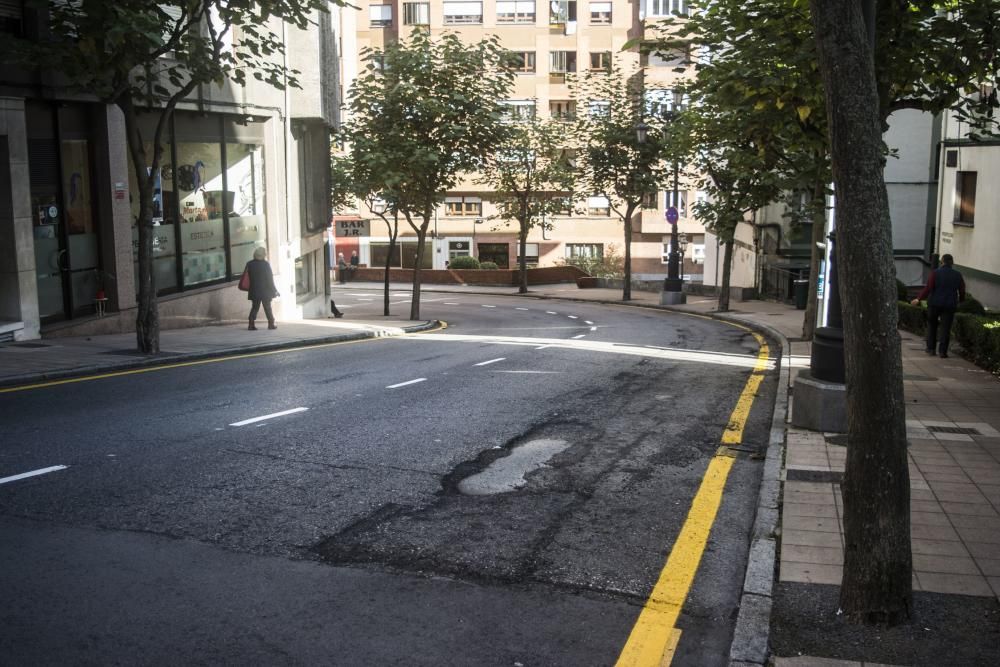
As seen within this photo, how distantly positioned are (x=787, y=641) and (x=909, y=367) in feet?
37.6

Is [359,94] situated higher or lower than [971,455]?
higher

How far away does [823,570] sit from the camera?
6.27 meters

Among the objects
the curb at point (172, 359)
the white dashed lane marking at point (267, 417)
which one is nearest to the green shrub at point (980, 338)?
the white dashed lane marking at point (267, 417)

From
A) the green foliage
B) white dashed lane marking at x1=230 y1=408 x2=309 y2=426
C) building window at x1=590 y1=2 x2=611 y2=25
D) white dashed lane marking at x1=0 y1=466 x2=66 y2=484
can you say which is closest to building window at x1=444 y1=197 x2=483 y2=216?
the green foliage

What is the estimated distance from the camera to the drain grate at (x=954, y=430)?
34.1 ft

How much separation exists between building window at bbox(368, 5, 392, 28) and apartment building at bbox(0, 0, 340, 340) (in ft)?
120

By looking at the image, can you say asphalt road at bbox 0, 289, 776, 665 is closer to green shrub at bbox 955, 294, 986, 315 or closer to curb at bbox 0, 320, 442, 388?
curb at bbox 0, 320, 442, 388

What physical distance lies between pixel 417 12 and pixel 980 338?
56501mm

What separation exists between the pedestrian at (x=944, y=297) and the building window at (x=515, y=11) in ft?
173

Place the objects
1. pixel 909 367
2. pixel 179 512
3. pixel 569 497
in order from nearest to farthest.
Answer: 1. pixel 179 512
2. pixel 569 497
3. pixel 909 367

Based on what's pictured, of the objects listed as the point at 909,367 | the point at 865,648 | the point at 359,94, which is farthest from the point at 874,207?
the point at 359,94

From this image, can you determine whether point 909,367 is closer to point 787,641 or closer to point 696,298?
point 787,641

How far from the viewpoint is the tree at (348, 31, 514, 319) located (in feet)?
98.4

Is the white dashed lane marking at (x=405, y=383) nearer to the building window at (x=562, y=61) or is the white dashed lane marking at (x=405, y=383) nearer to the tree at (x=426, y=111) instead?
the tree at (x=426, y=111)
